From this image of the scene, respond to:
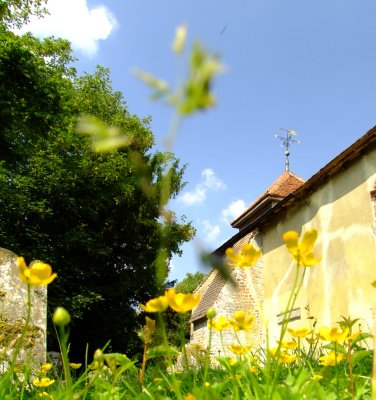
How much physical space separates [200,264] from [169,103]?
19 cm

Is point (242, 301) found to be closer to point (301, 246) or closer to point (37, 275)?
point (301, 246)

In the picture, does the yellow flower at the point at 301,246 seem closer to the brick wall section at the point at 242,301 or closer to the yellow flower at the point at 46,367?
the yellow flower at the point at 46,367

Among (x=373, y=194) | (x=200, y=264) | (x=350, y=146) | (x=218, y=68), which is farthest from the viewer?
(x=350, y=146)

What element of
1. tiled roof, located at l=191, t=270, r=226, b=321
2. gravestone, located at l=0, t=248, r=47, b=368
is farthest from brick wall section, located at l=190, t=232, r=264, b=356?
gravestone, located at l=0, t=248, r=47, b=368

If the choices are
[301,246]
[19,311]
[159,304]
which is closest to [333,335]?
[301,246]

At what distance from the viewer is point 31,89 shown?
45.7ft

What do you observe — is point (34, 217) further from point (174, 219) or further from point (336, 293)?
point (174, 219)

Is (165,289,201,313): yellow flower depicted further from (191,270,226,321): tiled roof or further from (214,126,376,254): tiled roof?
(191,270,226,321): tiled roof

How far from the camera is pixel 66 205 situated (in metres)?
18.2

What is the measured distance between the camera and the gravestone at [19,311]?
16.2ft

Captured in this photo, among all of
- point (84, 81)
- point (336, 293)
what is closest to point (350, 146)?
point (336, 293)

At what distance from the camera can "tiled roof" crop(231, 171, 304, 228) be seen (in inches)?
645

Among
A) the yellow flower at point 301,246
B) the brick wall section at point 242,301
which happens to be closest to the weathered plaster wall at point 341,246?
the brick wall section at point 242,301

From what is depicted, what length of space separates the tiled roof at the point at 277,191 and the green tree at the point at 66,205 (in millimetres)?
3842
